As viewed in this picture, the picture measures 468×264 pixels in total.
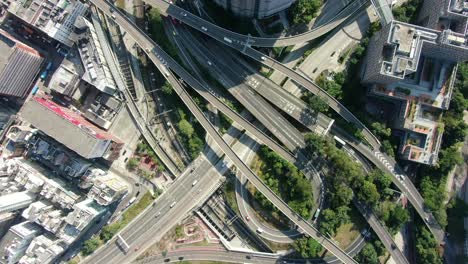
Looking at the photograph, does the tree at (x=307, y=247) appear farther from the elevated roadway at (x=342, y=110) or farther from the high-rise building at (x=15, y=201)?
the high-rise building at (x=15, y=201)

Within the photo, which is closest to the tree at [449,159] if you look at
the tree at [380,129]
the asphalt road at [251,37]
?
the tree at [380,129]

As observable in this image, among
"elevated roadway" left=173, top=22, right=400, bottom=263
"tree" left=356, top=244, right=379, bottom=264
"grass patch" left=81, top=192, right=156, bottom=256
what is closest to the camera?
"grass patch" left=81, top=192, right=156, bottom=256

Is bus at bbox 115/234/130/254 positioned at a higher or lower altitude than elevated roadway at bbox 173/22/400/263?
lower

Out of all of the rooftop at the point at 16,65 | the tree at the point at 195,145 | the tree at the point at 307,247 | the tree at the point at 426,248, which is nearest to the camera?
the rooftop at the point at 16,65

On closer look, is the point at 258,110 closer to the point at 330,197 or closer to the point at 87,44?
the point at 330,197

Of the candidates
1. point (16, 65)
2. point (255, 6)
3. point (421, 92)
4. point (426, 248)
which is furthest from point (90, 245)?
point (421, 92)

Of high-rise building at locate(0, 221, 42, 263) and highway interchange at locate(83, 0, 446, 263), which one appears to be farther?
highway interchange at locate(83, 0, 446, 263)

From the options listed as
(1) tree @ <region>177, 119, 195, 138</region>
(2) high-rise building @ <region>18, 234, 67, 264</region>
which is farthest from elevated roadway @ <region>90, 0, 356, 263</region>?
(2) high-rise building @ <region>18, 234, 67, 264</region>

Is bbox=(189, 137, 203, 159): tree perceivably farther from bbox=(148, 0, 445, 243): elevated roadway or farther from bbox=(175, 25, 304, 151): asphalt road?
bbox=(148, 0, 445, 243): elevated roadway
